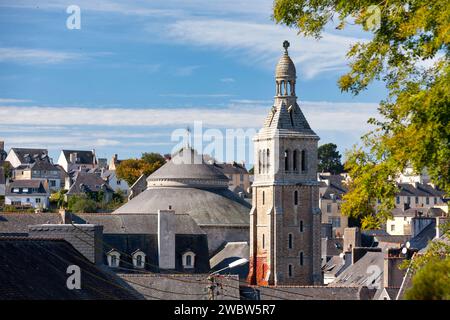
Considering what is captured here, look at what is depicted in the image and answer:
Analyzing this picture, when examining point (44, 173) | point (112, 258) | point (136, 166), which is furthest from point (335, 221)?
point (112, 258)

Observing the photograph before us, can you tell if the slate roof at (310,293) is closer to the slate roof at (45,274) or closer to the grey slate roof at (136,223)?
the slate roof at (45,274)

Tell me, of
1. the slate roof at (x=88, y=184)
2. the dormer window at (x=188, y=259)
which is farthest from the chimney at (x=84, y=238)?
the slate roof at (x=88, y=184)

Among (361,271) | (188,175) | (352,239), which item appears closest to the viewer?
(361,271)

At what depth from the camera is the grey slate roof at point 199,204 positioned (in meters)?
97.1

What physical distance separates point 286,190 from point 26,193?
72527 millimetres

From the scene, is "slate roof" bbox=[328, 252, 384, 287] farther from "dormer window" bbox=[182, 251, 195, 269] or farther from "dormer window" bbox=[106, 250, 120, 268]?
"dormer window" bbox=[106, 250, 120, 268]

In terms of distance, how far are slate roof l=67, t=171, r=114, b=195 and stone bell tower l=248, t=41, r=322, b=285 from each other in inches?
2705

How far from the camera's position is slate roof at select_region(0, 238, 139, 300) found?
26.0 meters

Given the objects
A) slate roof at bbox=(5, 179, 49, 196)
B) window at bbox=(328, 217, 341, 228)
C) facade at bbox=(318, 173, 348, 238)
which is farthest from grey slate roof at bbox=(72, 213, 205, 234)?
slate roof at bbox=(5, 179, 49, 196)

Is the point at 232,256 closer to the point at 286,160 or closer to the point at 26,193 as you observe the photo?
the point at 286,160

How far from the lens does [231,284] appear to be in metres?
48.7

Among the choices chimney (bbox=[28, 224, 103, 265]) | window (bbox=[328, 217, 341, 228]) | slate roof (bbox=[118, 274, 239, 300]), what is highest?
window (bbox=[328, 217, 341, 228])

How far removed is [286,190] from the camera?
9150 centimetres

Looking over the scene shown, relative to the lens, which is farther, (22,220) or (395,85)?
(22,220)
